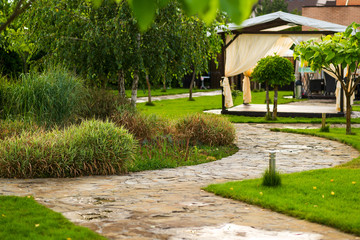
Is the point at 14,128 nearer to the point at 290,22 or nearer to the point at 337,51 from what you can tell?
the point at 337,51

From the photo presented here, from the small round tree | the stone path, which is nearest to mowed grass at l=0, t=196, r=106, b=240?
the stone path

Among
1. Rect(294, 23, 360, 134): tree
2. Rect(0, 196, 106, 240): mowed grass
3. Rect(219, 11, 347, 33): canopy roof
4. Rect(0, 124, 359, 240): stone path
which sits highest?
Rect(219, 11, 347, 33): canopy roof

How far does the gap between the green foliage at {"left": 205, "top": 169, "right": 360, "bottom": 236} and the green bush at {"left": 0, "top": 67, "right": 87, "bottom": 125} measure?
15.3 feet

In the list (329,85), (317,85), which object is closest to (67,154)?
(329,85)

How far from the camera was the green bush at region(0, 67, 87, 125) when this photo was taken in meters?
10.9

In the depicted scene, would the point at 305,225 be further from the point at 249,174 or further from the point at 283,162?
the point at 283,162

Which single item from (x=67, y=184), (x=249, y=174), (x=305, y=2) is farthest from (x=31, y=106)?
(x=305, y=2)

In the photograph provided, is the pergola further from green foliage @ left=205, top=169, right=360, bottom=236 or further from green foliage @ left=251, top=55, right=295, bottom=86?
green foliage @ left=205, top=169, right=360, bottom=236

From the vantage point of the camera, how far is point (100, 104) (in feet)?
40.7

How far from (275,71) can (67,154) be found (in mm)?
10275

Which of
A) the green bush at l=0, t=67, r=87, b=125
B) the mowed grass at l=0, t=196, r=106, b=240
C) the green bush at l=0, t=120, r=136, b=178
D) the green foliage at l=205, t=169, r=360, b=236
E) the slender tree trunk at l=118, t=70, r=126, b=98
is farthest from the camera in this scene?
the slender tree trunk at l=118, t=70, r=126, b=98

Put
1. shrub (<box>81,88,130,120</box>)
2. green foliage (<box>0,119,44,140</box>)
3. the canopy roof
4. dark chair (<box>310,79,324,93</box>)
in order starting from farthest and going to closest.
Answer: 1. dark chair (<box>310,79,324,93</box>)
2. the canopy roof
3. shrub (<box>81,88,130,120</box>)
4. green foliage (<box>0,119,44,140</box>)

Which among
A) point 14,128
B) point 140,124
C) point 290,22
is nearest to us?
point 14,128

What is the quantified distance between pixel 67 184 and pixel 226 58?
13643mm
